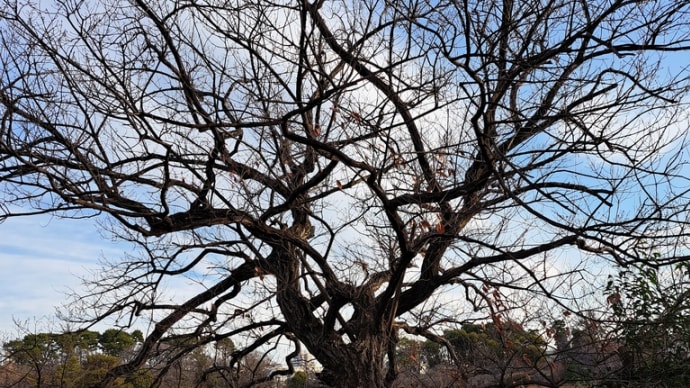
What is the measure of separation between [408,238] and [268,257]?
149cm

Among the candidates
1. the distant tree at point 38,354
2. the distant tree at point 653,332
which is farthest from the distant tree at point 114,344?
the distant tree at point 653,332

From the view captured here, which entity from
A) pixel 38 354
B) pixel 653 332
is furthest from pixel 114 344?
pixel 653 332

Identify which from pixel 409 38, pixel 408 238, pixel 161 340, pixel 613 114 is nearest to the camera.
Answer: pixel 409 38

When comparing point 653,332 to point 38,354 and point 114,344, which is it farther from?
point 114,344

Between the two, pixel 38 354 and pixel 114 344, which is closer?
pixel 38 354

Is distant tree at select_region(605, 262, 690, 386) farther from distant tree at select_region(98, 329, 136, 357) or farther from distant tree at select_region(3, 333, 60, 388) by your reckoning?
distant tree at select_region(98, 329, 136, 357)

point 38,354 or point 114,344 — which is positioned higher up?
point 114,344

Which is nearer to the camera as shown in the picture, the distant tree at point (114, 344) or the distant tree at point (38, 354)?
the distant tree at point (38, 354)

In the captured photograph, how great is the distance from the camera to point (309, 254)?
5145 millimetres

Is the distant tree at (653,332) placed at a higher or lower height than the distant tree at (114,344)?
lower

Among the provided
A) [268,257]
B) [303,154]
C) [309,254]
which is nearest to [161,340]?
[268,257]

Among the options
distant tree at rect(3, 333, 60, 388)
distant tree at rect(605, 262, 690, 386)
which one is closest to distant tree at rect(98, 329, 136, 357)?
distant tree at rect(3, 333, 60, 388)

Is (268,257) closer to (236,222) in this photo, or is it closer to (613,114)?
(236,222)

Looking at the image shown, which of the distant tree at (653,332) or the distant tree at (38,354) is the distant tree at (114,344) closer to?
the distant tree at (38,354)
